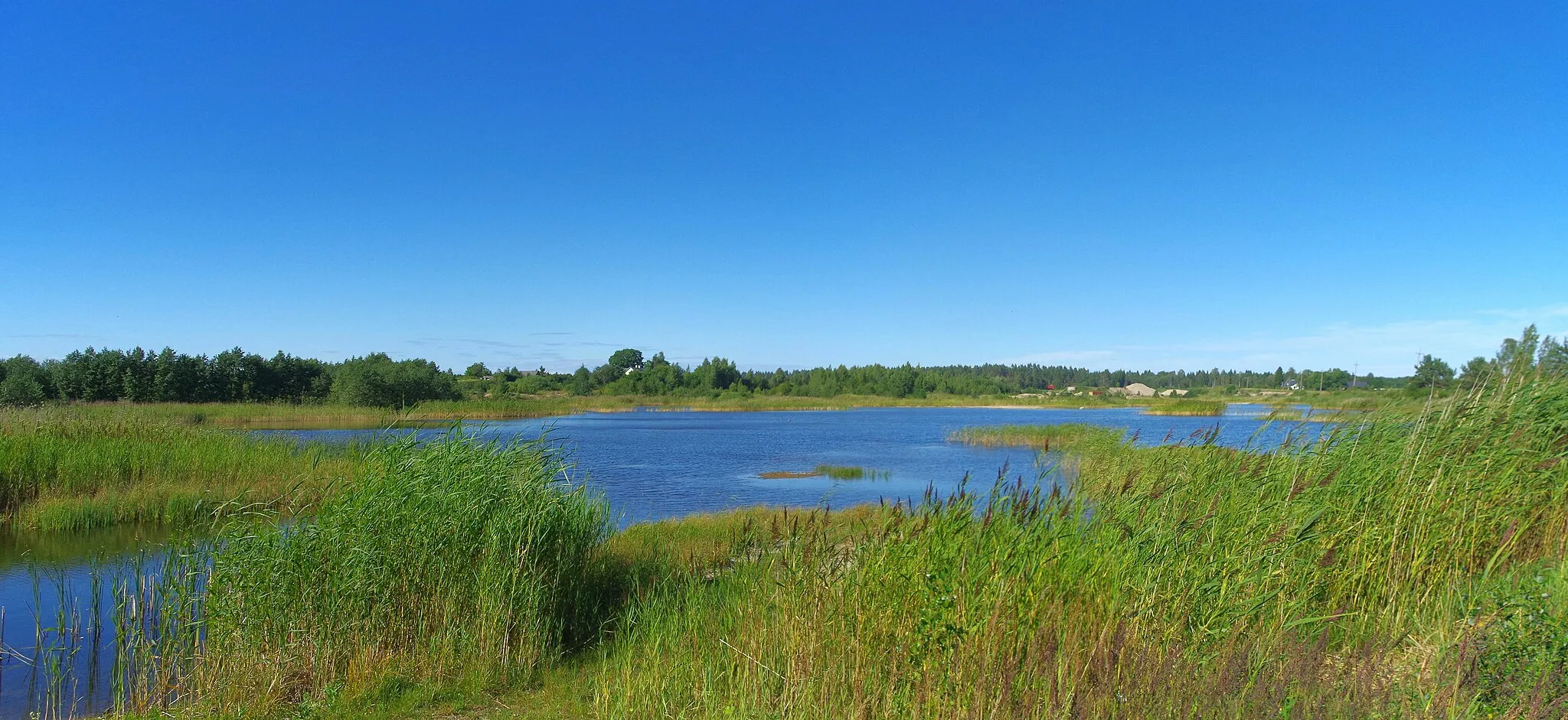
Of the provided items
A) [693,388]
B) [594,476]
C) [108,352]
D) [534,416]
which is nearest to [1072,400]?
[693,388]

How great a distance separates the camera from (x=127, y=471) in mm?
17578

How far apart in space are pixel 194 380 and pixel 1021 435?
2377 inches

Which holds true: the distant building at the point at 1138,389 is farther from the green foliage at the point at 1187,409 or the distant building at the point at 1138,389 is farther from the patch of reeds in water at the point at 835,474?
the patch of reeds in water at the point at 835,474

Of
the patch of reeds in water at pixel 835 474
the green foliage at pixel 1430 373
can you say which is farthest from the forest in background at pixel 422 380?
the patch of reeds in water at pixel 835 474

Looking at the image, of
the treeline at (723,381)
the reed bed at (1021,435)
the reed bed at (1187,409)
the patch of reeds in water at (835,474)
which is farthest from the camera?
the treeline at (723,381)

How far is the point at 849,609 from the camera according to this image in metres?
5.43

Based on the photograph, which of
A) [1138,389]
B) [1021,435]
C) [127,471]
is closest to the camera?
[127,471]

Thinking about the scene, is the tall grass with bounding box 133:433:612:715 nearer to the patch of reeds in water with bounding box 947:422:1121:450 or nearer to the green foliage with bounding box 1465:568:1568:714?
the green foliage with bounding box 1465:568:1568:714

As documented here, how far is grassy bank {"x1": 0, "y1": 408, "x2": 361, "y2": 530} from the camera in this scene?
1562cm

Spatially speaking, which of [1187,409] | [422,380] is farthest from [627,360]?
[1187,409]

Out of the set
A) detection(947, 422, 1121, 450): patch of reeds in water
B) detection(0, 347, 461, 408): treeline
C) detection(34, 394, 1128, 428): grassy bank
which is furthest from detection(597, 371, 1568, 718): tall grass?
detection(0, 347, 461, 408): treeline

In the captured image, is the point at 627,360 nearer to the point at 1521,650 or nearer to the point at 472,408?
the point at 472,408

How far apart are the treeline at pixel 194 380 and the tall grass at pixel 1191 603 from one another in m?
57.7

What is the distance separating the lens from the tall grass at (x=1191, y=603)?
3.90 metres
